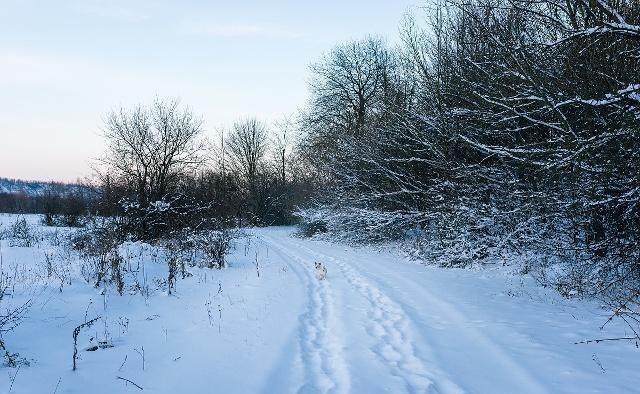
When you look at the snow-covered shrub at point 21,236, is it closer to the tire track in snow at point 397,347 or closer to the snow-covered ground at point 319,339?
the snow-covered ground at point 319,339

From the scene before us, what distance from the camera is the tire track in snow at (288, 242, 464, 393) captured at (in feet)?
13.3

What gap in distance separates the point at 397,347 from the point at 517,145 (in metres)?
6.97

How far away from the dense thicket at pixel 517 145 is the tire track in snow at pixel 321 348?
4.26 metres

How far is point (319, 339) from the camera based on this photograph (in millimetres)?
5590

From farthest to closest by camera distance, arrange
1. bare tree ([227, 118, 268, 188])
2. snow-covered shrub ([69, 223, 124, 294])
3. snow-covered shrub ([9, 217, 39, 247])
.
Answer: bare tree ([227, 118, 268, 188]) → snow-covered shrub ([9, 217, 39, 247]) → snow-covered shrub ([69, 223, 124, 294])

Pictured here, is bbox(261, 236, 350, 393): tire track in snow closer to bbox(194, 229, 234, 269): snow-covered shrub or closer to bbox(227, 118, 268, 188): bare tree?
bbox(194, 229, 234, 269): snow-covered shrub

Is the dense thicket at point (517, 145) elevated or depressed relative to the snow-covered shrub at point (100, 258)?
elevated

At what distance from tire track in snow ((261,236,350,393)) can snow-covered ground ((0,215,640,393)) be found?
2cm

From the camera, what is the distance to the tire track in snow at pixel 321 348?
4.09 m

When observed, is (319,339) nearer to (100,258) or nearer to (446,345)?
(446,345)

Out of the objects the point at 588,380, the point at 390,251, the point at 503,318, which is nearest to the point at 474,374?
the point at 588,380

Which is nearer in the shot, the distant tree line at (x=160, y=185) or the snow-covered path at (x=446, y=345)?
the snow-covered path at (x=446, y=345)

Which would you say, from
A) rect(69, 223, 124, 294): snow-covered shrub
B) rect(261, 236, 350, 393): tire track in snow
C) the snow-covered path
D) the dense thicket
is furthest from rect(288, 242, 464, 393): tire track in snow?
rect(69, 223, 124, 294): snow-covered shrub

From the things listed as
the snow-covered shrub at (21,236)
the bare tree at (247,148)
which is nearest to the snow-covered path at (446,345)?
the snow-covered shrub at (21,236)
